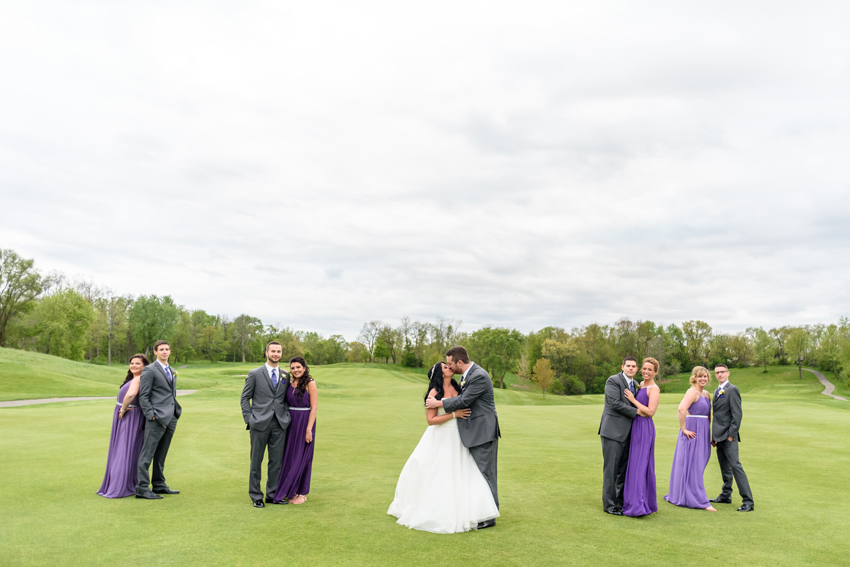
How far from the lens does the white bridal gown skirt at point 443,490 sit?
7074 millimetres

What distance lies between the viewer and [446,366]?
7680 millimetres

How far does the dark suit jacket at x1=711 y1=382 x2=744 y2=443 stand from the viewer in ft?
30.0

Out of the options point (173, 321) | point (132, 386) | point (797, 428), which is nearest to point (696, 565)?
point (132, 386)

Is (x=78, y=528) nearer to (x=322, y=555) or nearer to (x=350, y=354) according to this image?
(x=322, y=555)

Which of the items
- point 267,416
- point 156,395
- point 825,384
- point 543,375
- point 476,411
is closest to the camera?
point 476,411

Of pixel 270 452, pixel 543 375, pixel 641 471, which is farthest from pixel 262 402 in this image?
pixel 543 375

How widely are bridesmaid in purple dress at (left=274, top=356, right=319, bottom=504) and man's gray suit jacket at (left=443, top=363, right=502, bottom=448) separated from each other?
2.55 meters

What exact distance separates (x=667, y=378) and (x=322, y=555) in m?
106

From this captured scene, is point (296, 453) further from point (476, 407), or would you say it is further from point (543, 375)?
point (543, 375)

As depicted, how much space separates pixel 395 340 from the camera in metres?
99.9

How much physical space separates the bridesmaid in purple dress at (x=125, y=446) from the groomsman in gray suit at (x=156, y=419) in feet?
0.60

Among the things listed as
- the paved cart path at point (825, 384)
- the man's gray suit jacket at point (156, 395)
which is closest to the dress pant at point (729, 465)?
the man's gray suit jacket at point (156, 395)

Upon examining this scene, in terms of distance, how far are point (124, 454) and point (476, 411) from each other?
5.98 m

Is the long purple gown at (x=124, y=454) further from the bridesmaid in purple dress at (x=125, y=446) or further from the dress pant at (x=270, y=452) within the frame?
the dress pant at (x=270, y=452)
